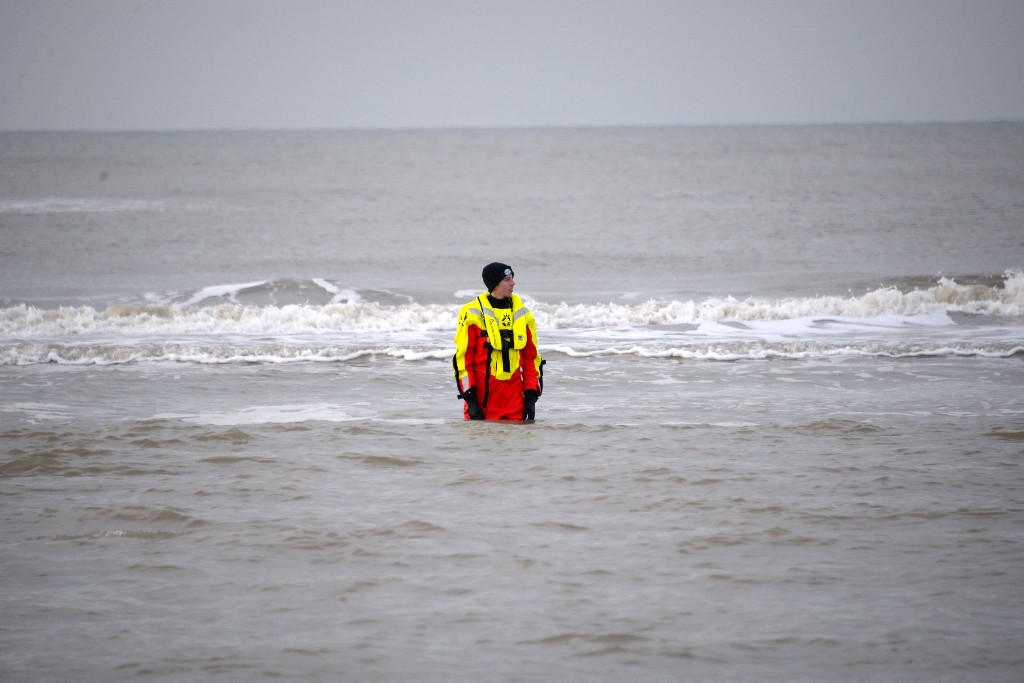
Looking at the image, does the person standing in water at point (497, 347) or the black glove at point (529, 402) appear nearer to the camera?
the person standing in water at point (497, 347)

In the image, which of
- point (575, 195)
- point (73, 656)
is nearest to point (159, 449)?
point (73, 656)

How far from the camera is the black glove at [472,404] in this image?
750 centimetres

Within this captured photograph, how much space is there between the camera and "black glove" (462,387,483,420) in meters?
7.50

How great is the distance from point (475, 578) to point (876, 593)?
1782mm

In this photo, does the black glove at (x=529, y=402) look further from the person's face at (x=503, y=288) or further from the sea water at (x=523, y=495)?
the person's face at (x=503, y=288)

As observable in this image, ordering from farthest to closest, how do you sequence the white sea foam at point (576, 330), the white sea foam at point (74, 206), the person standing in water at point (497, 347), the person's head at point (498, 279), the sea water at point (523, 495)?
the white sea foam at point (74, 206)
the white sea foam at point (576, 330)
the person standing in water at point (497, 347)
the person's head at point (498, 279)
the sea water at point (523, 495)

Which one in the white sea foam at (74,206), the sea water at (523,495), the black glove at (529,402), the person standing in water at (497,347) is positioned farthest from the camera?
the white sea foam at (74,206)

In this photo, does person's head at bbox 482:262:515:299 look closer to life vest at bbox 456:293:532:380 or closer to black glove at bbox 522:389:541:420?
life vest at bbox 456:293:532:380

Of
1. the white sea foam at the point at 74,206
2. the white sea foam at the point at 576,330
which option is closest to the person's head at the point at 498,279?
the white sea foam at the point at 576,330

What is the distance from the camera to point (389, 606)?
438cm

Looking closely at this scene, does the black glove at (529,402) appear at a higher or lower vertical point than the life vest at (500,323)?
lower

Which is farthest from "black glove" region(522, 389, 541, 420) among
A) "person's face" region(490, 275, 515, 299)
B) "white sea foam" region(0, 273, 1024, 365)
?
"white sea foam" region(0, 273, 1024, 365)

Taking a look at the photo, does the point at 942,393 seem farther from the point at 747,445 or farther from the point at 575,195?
the point at 575,195

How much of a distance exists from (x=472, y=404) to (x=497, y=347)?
588 mm
